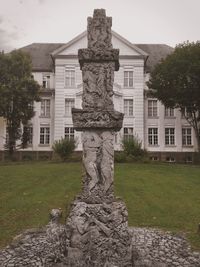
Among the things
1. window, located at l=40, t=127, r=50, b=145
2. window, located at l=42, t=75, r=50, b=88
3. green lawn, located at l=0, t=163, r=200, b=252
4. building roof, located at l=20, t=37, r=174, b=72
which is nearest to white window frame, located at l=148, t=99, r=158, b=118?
building roof, located at l=20, t=37, r=174, b=72

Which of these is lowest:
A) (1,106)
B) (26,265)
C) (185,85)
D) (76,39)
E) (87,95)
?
(26,265)

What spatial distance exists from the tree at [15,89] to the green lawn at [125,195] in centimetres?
1031

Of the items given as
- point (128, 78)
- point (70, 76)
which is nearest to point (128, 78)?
point (128, 78)

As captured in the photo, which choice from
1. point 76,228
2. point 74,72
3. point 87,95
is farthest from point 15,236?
point 74,72

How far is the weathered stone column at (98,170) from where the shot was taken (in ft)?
24.7

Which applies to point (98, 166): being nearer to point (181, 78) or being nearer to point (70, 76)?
point (181, 78)

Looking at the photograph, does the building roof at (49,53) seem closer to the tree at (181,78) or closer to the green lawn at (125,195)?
the tree at (181,78)

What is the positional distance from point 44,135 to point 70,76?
7.64 metres

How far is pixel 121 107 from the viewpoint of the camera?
135 feet

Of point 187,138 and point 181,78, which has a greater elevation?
point 181,78

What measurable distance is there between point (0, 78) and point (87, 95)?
27.8 metres

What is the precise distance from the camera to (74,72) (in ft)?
136

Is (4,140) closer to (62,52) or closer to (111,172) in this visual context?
(62,52)

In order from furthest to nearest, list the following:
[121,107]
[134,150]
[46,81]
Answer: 1. [46,81]
2. [121,107]
3. [134,150]
